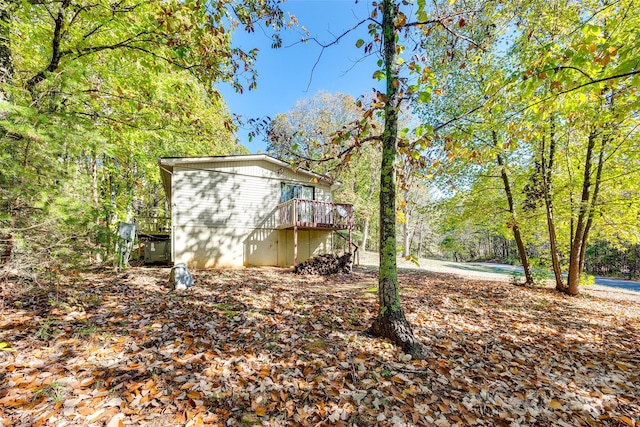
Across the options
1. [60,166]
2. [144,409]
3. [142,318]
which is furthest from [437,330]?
[60,166]

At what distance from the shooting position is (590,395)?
3.12 metres

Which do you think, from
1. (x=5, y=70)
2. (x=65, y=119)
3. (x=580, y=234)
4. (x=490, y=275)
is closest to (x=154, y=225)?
(x=5, y=70)

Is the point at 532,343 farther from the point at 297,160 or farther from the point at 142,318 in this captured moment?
the point at 142,318

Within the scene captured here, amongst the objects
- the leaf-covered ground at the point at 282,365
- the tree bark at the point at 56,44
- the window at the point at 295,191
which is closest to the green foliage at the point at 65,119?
the tree bark at the point at 56,44

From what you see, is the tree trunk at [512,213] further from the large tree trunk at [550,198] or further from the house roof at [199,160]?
the house roof at [199,160]

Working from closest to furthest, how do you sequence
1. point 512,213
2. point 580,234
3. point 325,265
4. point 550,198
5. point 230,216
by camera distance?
point 580,234, point 550,198, point 512,213, point 325,265, point 230,216

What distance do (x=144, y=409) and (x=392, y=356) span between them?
2.94 meters

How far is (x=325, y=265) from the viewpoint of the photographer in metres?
10.9

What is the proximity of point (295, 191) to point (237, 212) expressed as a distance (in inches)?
127

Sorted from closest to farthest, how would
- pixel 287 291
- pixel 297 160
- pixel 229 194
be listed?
pixel 297 160 < pixel 287 291 < pixel 229 194

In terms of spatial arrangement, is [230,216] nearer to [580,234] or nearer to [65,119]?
[65,119]

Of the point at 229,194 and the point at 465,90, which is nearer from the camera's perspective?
the point at 465,90

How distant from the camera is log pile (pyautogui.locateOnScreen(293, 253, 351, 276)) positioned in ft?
34.4

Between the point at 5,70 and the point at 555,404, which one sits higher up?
the point at 5,70
